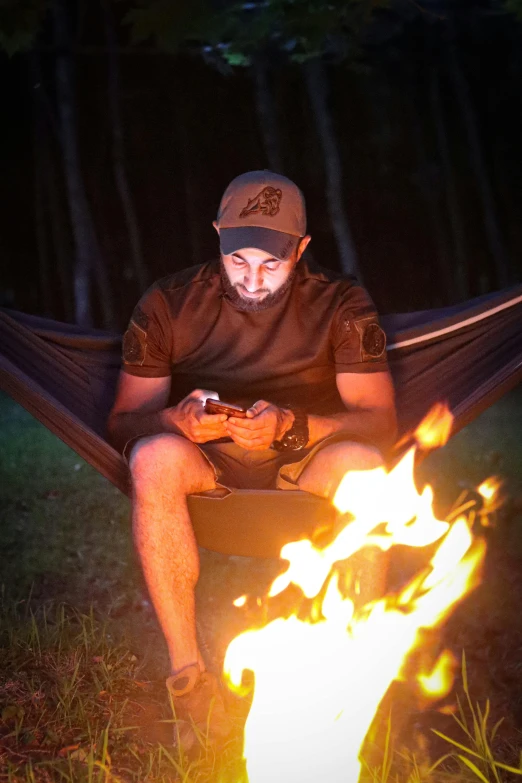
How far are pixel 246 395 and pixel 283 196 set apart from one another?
588 millimetres

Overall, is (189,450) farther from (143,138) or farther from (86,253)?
(143,138)

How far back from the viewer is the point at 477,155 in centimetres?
850

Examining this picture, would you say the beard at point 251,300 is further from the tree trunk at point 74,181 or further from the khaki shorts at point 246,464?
the tree trunk at point 74,181

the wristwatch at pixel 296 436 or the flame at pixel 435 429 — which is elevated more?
the wristwatch at pixel 296 436

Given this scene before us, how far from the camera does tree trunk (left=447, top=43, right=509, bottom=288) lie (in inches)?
321

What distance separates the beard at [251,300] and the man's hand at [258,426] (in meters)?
0.40

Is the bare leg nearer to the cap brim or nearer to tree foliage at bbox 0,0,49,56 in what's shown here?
the cap brim

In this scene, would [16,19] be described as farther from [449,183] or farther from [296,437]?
[449,183]

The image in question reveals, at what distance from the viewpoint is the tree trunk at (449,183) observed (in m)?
8.77

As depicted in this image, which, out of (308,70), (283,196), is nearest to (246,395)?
(283,196)

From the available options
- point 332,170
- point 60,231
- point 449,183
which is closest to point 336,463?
point 332,170

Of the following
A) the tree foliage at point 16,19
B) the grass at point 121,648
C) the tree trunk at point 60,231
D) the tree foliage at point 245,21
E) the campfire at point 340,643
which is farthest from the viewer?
the tree trunk at point 60,231

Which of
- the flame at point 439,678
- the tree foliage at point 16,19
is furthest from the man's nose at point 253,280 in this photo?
the tree foliage at point 16,19

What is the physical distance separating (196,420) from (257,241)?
1.78ft
